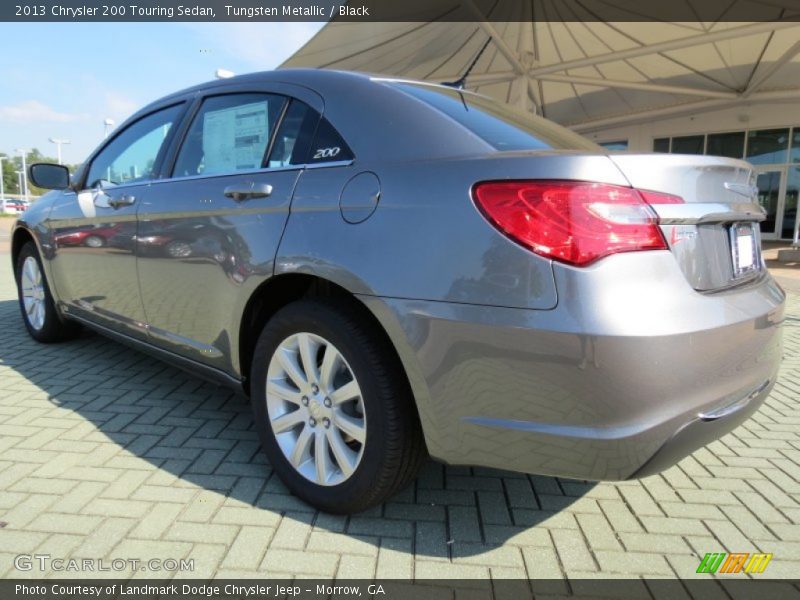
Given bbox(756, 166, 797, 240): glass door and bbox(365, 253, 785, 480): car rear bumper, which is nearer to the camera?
bbox(365, 253, 785, 480): car rear bumper

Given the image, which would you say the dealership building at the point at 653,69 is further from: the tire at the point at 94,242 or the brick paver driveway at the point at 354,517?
the brick paver driveway at the point at 354,517

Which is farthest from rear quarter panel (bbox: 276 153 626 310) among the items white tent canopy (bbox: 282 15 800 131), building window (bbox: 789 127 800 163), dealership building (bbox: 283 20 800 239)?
building window (bbox: 789 127 800 163)

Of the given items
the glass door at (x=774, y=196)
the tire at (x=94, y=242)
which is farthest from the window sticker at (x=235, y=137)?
the glass door at (x=774, y=196)

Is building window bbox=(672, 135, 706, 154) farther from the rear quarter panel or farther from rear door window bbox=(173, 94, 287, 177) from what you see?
the rear quarter panel

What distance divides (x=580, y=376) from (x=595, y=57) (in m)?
14.7

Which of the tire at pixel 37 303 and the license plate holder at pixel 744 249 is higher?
the license plate holder at pixel 744 249

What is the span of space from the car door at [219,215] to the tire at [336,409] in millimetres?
266

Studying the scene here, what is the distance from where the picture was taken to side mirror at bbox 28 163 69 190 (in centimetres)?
379

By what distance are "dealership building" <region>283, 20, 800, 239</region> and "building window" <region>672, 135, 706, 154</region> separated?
3 cm

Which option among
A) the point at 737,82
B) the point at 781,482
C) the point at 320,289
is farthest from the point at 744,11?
the point at 320,289

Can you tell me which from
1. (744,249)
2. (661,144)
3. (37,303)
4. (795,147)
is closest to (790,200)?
(795,147)

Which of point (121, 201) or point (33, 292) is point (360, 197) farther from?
point (33, 292)

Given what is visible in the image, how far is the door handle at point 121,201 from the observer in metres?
2.95

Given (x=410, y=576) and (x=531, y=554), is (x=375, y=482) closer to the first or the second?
(x=410, y=576)
